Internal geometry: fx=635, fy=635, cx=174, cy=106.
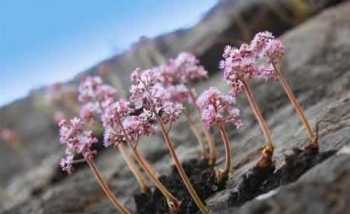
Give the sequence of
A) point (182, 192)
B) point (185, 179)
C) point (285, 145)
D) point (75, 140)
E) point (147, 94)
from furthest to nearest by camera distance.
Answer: point (285, 145) → point (182, 192) → point (75, 140) → point (147, 94) → point (185, 179)

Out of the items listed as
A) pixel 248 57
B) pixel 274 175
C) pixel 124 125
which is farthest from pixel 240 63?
pixel 124 125

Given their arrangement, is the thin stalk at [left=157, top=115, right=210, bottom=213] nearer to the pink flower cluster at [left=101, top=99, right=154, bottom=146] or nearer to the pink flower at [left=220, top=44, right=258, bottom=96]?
the pink flower cluster at [left=101, top=99, right=154, bottom=146]

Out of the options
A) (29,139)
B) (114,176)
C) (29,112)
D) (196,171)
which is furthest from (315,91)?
(29,112)

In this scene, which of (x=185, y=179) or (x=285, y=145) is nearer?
(x=185, y=179)

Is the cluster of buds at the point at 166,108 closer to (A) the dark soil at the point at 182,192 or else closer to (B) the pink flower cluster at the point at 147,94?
(B) the pink flower cluster at the point at 147,94

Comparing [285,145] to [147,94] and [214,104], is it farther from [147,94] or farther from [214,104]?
[147,94]
